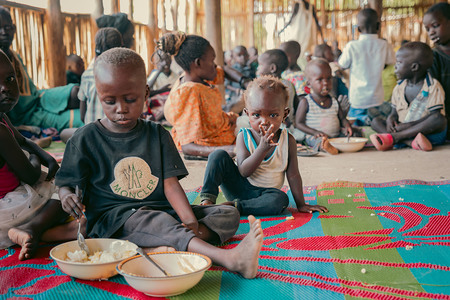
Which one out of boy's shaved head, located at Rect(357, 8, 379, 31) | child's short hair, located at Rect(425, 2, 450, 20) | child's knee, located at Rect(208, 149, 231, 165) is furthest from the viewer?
boy's shaved head, located at Rect(357, 8, 379, 31)

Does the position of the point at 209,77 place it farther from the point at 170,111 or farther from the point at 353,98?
the point at 353,98

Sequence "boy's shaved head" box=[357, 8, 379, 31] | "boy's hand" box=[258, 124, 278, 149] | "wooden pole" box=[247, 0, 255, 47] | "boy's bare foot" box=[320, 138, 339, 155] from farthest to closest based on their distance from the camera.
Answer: "wooden pole" box=[247, 0, 255, 47]
"boy's shaved head" box=[357, 8, 379, 31]
"boy's bare foot" box=[320, 138, 339, 155]
"boy's hand" box=[258, 124, 278, 149]

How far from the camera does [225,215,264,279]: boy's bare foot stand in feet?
5.12

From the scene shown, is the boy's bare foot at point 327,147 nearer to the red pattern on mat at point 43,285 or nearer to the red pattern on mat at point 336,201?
the red pattern on mat at point 336,201

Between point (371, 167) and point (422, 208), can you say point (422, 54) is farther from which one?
point (422, 208)

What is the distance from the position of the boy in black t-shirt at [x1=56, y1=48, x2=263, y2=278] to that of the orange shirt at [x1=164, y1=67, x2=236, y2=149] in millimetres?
1988

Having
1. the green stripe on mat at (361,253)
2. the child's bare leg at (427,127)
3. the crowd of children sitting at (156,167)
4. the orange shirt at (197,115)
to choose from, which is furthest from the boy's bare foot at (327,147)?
the green stripe on mat at (361,253)

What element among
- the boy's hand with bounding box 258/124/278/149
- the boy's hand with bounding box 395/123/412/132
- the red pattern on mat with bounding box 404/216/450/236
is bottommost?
the red pattern on mat with bounding box 404/216/450/236

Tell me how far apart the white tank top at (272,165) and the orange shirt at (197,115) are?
1459 millimetres

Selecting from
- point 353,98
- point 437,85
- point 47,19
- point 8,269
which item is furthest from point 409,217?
point 47,19

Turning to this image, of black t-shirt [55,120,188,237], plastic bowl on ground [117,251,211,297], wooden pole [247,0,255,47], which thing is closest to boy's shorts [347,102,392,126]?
black t-shirt [55,120,188,237]

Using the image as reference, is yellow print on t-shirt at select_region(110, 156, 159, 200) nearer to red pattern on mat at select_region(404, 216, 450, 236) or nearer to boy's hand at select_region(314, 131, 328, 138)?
red pattern on mat at select_region(404, 216, 450, 236)

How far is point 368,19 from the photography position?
5980 millimetres

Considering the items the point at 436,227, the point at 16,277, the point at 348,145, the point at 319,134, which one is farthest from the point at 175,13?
the point at 16,277
